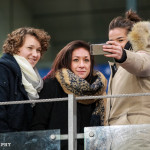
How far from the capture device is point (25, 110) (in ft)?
13.6

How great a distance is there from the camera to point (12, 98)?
13.4ft

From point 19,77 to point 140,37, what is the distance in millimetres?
1011

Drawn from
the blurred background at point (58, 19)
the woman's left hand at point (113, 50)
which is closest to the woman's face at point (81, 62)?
the woman's left hand at point (113, 50)

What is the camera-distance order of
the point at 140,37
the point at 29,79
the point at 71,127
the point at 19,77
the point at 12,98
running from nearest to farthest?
the point at 71,127, the point at 140,37, the point at 12,98, the point at 19,77, the point at 29,79

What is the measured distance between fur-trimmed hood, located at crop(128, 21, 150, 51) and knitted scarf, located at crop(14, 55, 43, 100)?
86 cm

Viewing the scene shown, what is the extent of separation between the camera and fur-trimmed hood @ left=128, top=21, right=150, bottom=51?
393cm

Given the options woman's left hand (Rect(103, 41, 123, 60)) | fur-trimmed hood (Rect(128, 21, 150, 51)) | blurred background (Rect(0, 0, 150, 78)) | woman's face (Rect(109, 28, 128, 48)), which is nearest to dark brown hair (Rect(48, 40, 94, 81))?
woman's face (Rect(109, 28, 128, 48))

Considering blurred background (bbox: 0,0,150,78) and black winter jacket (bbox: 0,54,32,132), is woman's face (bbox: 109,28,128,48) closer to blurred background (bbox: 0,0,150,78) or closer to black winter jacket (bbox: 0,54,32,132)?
black winter jacket (bbox: 0,54,32,132)

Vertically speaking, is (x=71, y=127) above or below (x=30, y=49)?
below

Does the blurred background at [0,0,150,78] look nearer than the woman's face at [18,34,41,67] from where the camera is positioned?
No

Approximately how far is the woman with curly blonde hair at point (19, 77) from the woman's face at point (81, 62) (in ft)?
1.05

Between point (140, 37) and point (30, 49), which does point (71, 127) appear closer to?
point (140, 37)

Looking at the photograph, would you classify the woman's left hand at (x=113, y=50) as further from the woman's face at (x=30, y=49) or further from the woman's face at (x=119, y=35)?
the woman's face at (x=30, y=49)

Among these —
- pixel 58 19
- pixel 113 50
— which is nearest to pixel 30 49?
pixel 113 50
